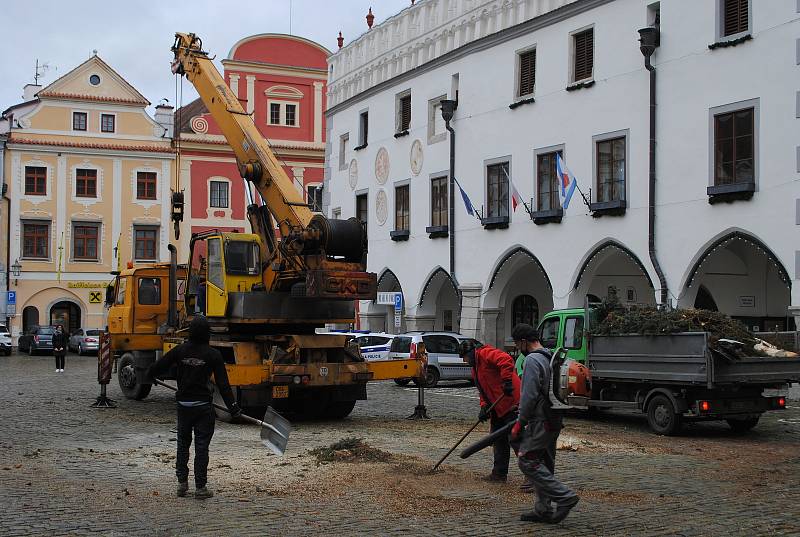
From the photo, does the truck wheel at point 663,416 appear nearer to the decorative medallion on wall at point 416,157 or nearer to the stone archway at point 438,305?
the stone archway at point 438,305

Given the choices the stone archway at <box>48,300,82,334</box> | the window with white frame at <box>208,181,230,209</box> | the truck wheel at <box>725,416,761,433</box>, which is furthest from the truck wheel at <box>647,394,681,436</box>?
the window with white frame at <box>208,181,230,209</box>

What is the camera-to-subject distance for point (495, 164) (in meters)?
31.7

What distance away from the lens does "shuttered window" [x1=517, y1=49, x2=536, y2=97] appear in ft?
99.8

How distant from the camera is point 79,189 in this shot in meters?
54.4

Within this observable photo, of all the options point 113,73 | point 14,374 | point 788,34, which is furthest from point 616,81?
point 113,73

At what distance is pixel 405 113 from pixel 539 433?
28648mm

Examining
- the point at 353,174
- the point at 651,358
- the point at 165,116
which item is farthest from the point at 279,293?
the point at 165,116

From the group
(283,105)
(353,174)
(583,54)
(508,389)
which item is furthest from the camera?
(283,105)

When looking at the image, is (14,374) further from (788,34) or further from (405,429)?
(788,34)

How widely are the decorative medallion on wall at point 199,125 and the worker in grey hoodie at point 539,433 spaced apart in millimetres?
48002

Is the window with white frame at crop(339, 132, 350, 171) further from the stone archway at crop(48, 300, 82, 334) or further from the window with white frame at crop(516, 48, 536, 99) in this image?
the stone archway at crop(48, 300, 82, 334)

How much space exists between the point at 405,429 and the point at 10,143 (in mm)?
42473

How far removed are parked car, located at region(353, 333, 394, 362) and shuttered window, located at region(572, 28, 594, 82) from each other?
352 inches

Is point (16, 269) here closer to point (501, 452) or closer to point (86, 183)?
point (86, 183)
